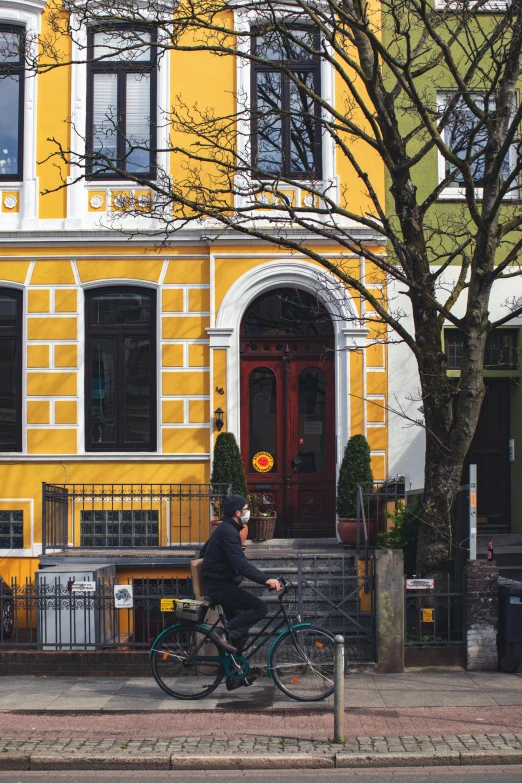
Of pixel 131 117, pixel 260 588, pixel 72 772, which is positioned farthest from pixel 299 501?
pixel 72 772

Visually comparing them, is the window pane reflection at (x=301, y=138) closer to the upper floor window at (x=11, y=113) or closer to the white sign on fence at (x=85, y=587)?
the upper floor window at (x=11, y=113)

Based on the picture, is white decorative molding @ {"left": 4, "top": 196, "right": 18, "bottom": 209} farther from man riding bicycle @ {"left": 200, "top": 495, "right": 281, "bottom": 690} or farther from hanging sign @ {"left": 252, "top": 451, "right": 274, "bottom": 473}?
man riding bicycle @ {"left": 200, "top": 495, "right": 281, "bottom": 690}

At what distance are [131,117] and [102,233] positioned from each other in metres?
2.06

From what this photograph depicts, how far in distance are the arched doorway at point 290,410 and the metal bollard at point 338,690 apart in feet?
25.0

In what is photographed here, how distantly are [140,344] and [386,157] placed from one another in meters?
6.05

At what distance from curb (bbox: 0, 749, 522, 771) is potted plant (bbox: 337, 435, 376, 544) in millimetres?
6595

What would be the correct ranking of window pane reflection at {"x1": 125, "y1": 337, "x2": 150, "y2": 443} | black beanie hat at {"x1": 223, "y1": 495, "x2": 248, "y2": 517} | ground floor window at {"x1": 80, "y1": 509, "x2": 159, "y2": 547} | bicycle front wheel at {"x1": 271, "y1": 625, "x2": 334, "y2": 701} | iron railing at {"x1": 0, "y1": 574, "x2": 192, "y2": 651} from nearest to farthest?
bicycle front wheel at {"x1": 271, "y1": 625, "x2": 334, "y2": 701} → black beanie hat at {"x1": 223, "y1": 495, "x2": 248, "y2": 517} → iron railing at {"x1": 0, "y1": 574, "x2": 192, "y2": 651} → ground floor window at {"x1": 80, "y1": 509, "x2": 159, "y2": 547} → window pane reflection at {"x1": 125, "y1": 337, "x2": 150, "y2": 443}

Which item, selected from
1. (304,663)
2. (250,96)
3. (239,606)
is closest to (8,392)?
(250,96)

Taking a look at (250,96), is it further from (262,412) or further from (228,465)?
(228,465)

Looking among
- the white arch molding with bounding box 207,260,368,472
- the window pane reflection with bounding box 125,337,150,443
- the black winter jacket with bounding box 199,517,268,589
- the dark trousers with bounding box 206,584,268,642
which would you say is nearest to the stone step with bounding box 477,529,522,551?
the white arch molding with bounding box 207,260,368,472

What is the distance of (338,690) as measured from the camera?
825 cm

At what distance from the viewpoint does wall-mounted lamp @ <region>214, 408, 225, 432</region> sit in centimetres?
1573

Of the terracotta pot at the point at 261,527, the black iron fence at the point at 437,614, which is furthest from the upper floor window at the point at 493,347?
the black iron fence at the point at 437,614

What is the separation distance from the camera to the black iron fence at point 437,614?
11.4m
